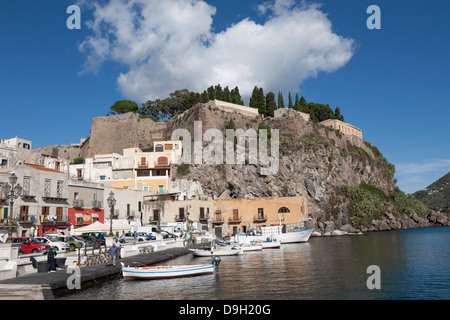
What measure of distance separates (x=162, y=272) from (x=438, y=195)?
182 metres

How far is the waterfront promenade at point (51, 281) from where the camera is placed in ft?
38.8

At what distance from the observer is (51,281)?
14539mm

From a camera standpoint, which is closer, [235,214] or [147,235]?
[147,235]

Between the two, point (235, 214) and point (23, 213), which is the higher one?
point (23, 213)

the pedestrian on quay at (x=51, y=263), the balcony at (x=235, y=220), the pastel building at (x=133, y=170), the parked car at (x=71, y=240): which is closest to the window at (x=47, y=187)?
the parked car at (x=71, y=240)

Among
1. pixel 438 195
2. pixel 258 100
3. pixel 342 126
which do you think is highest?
pixel 258 100

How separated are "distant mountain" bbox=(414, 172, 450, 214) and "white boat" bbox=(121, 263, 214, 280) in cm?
15039

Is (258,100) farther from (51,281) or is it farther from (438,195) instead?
(438,195)

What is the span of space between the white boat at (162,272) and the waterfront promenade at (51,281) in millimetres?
918

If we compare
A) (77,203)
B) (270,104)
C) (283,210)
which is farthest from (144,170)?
(270,104)

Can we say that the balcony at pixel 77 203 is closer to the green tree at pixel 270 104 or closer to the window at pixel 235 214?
the window at pixel 235 214

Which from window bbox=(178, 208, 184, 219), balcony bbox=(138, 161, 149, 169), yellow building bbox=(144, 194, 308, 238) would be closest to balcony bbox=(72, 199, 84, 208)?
yellow building bbox=(144, 194, 308, 238)

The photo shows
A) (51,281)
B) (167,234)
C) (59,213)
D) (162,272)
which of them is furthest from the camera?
(167,234)
